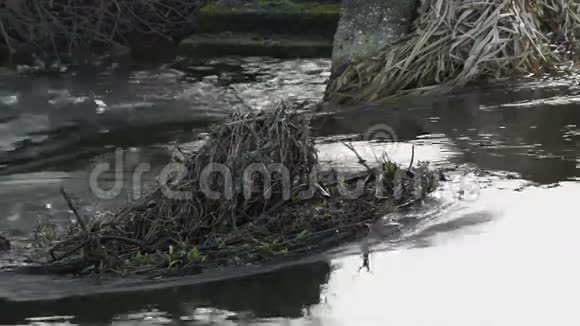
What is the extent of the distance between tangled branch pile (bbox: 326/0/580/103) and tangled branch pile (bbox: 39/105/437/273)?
3.19 meters

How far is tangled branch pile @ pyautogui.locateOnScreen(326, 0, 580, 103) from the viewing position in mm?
8539

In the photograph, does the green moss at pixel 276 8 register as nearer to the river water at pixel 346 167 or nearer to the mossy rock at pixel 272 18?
the mossy rock at pixel 272 18

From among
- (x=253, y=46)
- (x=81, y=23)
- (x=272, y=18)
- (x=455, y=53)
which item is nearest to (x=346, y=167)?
(x=455, y=53)

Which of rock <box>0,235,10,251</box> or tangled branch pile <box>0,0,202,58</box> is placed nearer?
rock <box>0,235,10,251</box>

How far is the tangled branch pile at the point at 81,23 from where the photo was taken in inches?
Result: 425

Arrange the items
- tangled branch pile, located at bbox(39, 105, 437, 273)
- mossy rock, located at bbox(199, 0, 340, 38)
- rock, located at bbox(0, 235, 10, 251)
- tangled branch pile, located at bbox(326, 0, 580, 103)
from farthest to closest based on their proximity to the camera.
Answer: mossy rock, located at bbox(199, 0, 340, 38) → tangled branch pile, located at bbox(326, 0, 580, 103) → rock, located at bbox(0, 235, 10, 251) → tangled branch pile, located at bbox(39, 105, 437, 273)

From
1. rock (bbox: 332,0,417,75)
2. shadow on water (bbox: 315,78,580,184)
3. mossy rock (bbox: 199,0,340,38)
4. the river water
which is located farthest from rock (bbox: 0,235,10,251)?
mossy rock (bbox: 199,0,340,38)

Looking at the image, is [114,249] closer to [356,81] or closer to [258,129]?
[258,129]

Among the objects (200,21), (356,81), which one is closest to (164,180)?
(356,81)

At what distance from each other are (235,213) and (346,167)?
1.34 m

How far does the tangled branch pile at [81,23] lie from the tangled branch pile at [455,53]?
3.20m

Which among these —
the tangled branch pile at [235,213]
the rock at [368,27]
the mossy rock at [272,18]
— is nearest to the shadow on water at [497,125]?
the rock at [368,27]

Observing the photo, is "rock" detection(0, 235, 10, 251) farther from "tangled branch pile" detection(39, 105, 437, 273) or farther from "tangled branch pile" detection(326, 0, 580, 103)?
A: "tangled branch pile" detection(326, 0, 580, 103)

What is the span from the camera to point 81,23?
11.0 meters
